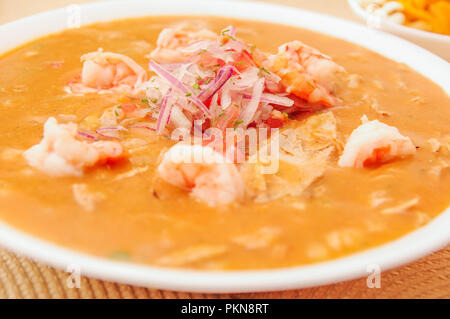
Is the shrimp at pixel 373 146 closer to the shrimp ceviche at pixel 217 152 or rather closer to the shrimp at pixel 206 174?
the shrimp ceviche at pixel 217 152

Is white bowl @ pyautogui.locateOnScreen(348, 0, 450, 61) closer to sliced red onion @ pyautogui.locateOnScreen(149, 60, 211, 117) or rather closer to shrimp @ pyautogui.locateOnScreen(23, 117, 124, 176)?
sliced red onion @ pyautogui.locateOnScreen(149, 60, 211, 117)

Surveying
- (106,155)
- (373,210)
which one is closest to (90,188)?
(106,155)

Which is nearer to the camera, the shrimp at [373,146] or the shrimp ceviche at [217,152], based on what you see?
the shrimp ceviche at [217,152]

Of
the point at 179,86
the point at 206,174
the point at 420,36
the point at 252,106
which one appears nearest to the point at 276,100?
the point at 252,106

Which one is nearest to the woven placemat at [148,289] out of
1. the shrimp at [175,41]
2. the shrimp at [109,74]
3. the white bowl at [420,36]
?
the shrimp at [109,74]

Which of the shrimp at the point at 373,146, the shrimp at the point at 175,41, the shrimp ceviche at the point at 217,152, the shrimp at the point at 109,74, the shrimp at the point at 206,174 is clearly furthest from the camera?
the shrimp at the point at 175,41

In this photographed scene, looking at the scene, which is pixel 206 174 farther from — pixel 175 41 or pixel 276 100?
pixel 175 41

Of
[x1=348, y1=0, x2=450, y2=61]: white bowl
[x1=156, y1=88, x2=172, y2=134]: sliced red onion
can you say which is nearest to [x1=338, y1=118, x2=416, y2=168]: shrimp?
[x1=156, y1=88, x2=172, y2=134]: sliced red onion
